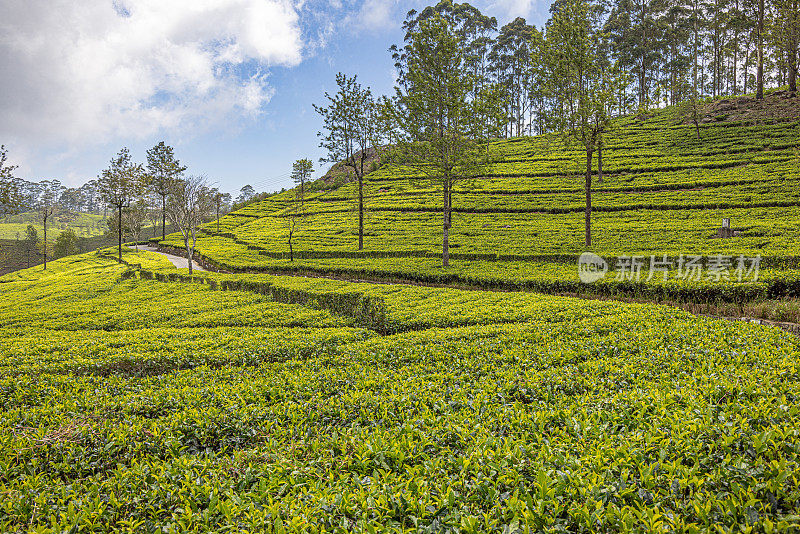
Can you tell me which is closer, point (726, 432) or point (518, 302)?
point (726, 432)

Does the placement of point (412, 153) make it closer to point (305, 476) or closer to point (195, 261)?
point (305, 476)

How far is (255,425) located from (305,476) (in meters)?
1.44

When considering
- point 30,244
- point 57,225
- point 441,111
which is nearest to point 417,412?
point 441,111

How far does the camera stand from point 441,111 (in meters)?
20.1

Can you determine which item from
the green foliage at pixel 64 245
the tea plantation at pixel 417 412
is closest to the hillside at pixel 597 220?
the tea plantation at pixel 417 412

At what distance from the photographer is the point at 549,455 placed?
3043mm

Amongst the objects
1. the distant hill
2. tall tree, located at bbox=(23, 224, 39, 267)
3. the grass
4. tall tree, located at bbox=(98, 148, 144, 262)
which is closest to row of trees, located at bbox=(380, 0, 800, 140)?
the distant hill

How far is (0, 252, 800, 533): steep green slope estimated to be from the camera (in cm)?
256

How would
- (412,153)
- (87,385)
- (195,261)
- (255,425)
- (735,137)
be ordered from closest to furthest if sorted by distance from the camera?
(255,425)
(87,385)
(412,153)
(735,137)
(195,261)

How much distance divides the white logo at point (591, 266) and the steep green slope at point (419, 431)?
580 centimetres

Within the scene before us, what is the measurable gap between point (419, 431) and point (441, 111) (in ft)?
64.0

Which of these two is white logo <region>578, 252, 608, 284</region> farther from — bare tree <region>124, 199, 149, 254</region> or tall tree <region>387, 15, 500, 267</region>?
bare tree <region>124, 199, 149, 254</region>

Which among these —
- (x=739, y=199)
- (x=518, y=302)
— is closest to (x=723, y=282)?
(x=518, y=302)

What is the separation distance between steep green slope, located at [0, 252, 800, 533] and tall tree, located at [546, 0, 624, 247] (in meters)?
14.8
